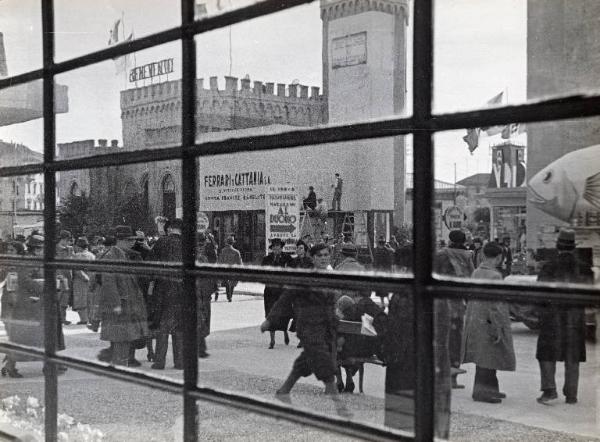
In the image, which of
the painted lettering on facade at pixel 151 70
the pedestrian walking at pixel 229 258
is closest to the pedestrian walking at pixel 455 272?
the pedestrian walking at pixel 229 258

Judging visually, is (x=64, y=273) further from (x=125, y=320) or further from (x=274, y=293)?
(x=274, y=293)

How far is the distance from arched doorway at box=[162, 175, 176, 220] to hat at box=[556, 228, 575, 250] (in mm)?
1251

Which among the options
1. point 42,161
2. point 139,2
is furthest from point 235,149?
point 42,161

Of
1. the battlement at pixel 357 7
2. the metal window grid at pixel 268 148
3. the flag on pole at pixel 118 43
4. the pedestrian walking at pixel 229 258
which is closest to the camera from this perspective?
the metal window grid at pixel 268 148

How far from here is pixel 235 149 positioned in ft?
7.12

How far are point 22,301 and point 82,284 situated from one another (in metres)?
0.73

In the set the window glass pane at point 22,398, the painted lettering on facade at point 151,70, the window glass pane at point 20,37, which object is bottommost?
the window glass pane at point 22,398

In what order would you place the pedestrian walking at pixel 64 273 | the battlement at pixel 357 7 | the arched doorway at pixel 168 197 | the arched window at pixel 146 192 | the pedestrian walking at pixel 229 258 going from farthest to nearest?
the pedestrian walking at pixel 64 273 → the arched window at pixel 146 192 → the arched doorway at pixel 168 197 → the pedestrian walking at pixel 229 258 → the battlement at pixel 357 7

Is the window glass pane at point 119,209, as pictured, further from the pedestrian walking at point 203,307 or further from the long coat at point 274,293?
the long coat at point 274,293

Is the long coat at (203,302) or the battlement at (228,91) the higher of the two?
the battlement at (228,91)

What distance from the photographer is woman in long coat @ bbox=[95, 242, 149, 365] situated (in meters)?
2.61

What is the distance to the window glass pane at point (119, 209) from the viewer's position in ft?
8.07

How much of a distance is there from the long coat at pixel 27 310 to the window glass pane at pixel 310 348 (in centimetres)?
101

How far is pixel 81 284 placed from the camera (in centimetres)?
291
